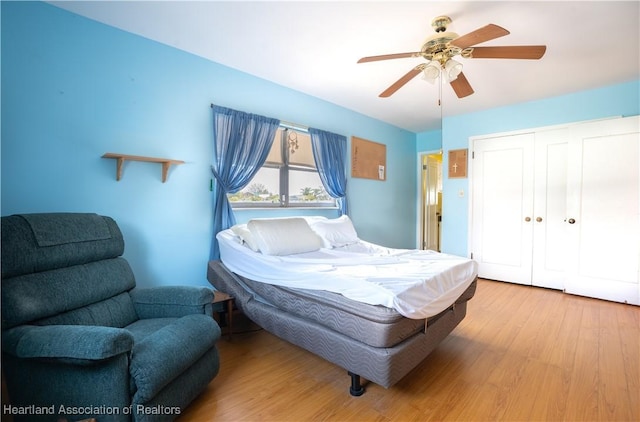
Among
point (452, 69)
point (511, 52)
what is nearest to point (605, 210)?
point (511, 52)

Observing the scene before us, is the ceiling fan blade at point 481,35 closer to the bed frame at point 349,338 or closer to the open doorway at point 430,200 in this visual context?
the bed frame at point 349,338

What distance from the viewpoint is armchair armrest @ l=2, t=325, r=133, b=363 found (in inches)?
48.0

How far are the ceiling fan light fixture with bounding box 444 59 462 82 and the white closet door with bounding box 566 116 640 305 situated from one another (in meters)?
2.65

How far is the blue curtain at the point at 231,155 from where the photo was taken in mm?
2895

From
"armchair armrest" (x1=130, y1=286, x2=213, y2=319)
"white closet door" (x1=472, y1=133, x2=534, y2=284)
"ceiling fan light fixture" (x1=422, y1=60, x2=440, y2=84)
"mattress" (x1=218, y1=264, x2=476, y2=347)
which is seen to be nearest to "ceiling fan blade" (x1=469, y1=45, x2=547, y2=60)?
"ceiling fan light fixture" (x1=422, y1=60, x2=440, y2=84)

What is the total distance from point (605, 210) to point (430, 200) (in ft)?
9.35

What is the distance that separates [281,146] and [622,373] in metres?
3.55

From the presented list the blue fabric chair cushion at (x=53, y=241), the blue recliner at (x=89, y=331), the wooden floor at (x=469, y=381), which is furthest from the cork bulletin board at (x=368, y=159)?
the blue fabric chair cushion at (x=53, y=241)

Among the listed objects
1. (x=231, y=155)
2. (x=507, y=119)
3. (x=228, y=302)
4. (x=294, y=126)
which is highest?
(x=507, y=119)

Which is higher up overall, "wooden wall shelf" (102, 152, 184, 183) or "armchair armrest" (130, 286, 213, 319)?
"wooden wall shelf" (102, 152, 184, 183)

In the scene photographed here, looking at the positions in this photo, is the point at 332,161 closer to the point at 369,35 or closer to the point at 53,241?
the point at 369,35

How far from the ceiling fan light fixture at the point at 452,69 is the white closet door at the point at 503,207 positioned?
8.76 feet

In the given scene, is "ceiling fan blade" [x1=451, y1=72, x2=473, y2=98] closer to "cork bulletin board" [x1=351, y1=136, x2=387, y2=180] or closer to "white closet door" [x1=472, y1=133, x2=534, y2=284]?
"cork bulletin board" [x1=351, y1=136, x2=387, y2=180]

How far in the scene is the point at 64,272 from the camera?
168 cm
